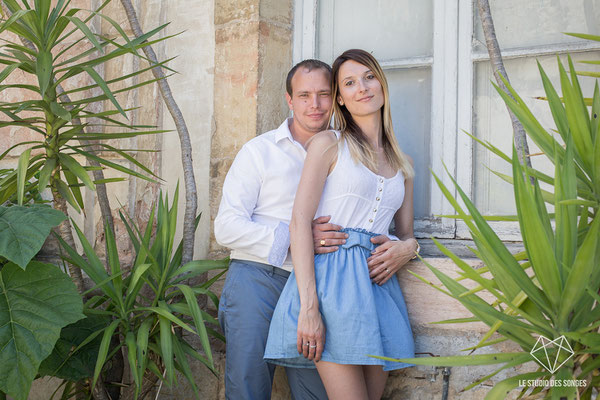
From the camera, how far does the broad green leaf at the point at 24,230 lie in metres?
2.17

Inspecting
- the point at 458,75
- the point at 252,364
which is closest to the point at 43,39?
the point at 252,364

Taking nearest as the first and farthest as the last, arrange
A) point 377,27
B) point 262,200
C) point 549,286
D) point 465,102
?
point 549,286 < point 262,200 < point 465,102 < point 377,27

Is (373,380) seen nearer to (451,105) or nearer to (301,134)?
(301,134)

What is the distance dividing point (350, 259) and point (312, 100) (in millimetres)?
726

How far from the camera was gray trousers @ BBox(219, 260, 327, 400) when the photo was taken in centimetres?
257

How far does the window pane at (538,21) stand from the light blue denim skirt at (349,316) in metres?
1.13

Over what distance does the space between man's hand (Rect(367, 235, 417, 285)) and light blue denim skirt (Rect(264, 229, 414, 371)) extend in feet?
0.09

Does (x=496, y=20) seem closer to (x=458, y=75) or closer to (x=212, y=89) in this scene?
(x=458, y=75)

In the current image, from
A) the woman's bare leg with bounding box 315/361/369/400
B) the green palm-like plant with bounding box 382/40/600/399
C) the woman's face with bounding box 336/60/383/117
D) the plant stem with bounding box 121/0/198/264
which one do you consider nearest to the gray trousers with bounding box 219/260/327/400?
the woman's bare leg with bounding box 315/361/369/400

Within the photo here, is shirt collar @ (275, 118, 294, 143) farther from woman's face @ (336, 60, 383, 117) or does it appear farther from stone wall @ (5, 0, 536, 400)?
stone wall @ (5, 0, 536, 400)

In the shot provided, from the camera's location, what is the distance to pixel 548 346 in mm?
1618

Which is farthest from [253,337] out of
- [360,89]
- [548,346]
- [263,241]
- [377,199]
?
[548,346]

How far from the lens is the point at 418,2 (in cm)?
314
